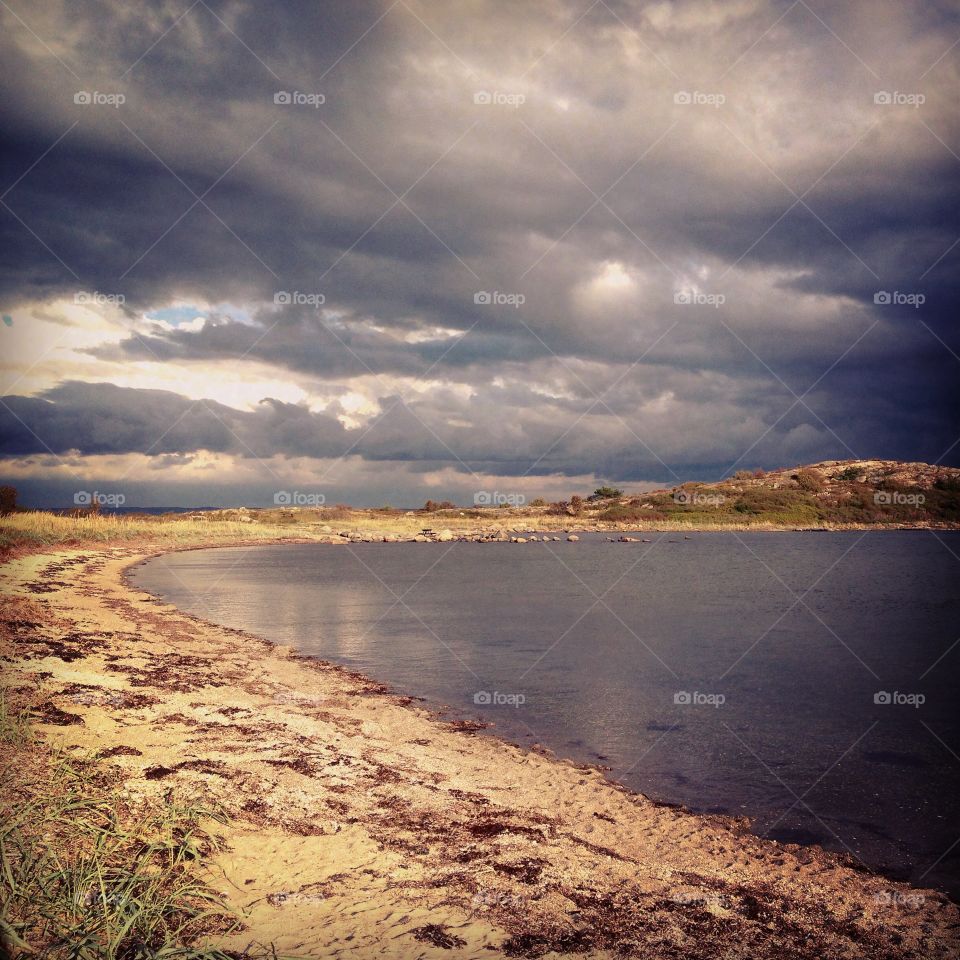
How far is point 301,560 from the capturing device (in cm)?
6550

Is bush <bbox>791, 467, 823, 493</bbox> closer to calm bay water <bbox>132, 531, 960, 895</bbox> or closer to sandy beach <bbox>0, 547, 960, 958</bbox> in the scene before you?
calm bay water <bbox>132, 531, 960, 895</bbox>

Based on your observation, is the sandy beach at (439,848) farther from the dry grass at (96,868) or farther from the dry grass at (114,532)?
the dry grass at (114,532)

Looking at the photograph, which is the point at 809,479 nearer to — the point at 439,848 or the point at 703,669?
the point at 703,669

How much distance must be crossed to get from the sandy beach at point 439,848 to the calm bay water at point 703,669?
1456 millimetres

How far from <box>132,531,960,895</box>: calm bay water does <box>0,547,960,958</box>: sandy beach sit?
4.78 ft

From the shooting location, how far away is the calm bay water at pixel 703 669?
11320mm

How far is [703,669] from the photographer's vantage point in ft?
68.3

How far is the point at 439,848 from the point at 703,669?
47.7ft

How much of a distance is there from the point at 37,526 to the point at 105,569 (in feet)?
48.2

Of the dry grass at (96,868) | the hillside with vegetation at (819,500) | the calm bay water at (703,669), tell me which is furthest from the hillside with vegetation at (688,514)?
the dry grass at (96,868)

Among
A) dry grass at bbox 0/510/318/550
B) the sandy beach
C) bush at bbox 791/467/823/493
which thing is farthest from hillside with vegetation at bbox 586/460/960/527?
the sandy beach

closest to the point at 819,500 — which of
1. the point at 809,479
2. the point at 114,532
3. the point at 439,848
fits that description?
the point at 809,479

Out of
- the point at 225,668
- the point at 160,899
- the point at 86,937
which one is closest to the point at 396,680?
the point at 225,668

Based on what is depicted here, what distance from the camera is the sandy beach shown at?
6.59 meters
